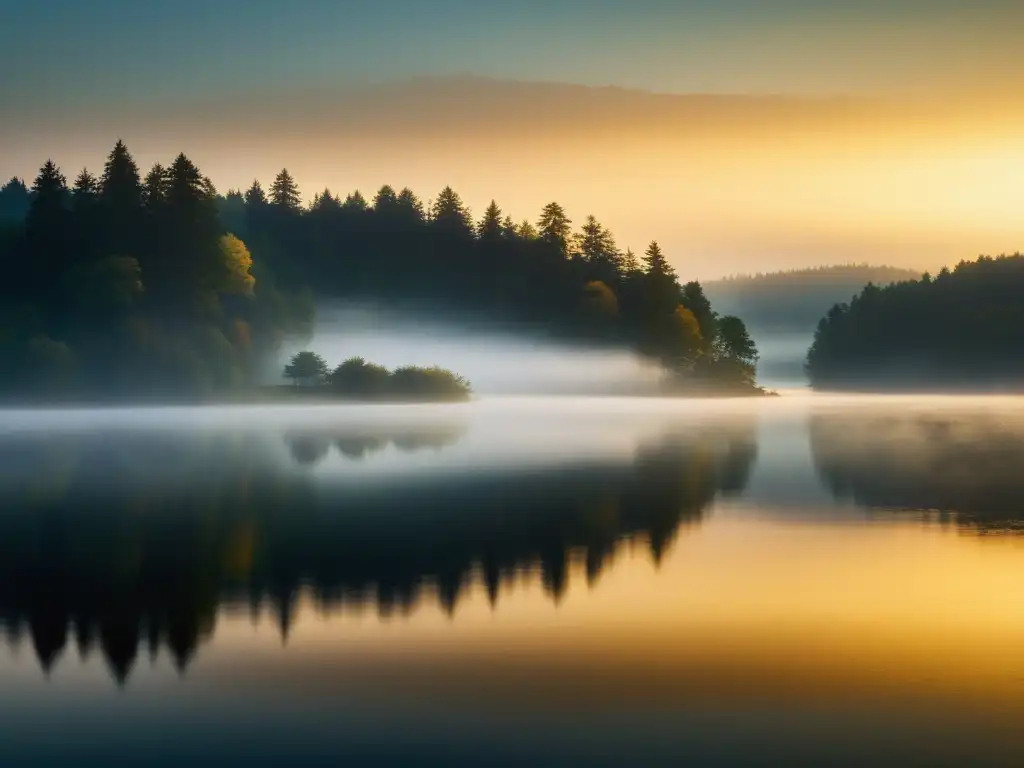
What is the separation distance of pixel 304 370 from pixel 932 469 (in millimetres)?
89980

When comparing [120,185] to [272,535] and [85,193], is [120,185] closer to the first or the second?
[85,193]

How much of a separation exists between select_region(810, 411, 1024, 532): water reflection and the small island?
2109 inches

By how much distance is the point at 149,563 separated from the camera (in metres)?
24.2

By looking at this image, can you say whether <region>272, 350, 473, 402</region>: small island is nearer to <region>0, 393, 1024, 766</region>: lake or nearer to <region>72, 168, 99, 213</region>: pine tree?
<region>72, 168, 99, 213</region>: pine tree

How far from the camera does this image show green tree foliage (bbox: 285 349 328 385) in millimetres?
130125

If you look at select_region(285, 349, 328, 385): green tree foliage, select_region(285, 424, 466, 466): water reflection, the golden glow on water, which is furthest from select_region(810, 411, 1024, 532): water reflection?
select_region(285, 349, 328, 385): green tree foliage

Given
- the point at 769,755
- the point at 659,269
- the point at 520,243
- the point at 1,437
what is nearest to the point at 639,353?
the point at 659,269

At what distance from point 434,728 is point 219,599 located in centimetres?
762

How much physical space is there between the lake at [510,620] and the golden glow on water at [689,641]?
0.06 metres

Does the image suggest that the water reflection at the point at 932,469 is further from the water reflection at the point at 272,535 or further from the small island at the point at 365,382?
the small island at the point at 365,382

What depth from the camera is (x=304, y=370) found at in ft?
429

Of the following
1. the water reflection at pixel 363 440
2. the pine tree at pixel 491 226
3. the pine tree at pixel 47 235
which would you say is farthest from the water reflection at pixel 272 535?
the pine tree at pixel 491 226

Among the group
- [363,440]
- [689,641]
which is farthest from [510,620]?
[363,440]

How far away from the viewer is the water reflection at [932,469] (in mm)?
34188
